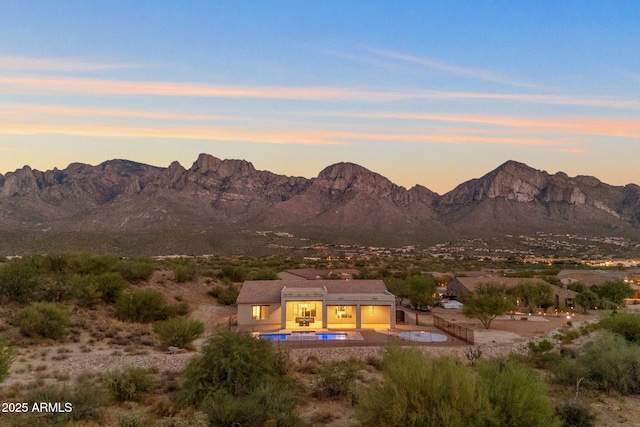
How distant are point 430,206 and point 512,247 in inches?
2149

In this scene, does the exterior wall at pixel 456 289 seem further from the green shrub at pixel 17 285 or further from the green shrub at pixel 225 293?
the green shrub at pixel 17 285

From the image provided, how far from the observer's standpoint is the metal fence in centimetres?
2492

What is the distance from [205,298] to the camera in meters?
40.0

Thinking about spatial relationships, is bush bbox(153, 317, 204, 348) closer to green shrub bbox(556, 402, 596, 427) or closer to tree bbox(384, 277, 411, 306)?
green shrub bbox(556, 402, 596, 427)

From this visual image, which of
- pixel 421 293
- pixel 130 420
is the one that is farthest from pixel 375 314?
pixel 130 420

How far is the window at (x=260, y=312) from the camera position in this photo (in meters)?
31.1

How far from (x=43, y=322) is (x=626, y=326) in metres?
27.4

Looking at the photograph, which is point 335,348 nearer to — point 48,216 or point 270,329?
point 270,329

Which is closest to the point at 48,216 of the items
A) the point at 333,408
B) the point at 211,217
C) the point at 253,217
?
the point at 211,217

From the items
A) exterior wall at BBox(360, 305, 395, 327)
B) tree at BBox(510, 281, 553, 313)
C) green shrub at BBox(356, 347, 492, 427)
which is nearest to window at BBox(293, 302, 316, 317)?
exterior wall at BBox(360, 305, 395, 327)

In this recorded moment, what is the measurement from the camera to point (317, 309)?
31266mm

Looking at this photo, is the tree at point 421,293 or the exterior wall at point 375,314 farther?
the tree at point 421,293

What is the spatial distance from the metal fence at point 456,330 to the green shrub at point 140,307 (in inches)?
711

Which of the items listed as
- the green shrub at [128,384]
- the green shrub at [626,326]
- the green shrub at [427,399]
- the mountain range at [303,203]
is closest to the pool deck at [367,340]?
the green shrub at [626,326]
